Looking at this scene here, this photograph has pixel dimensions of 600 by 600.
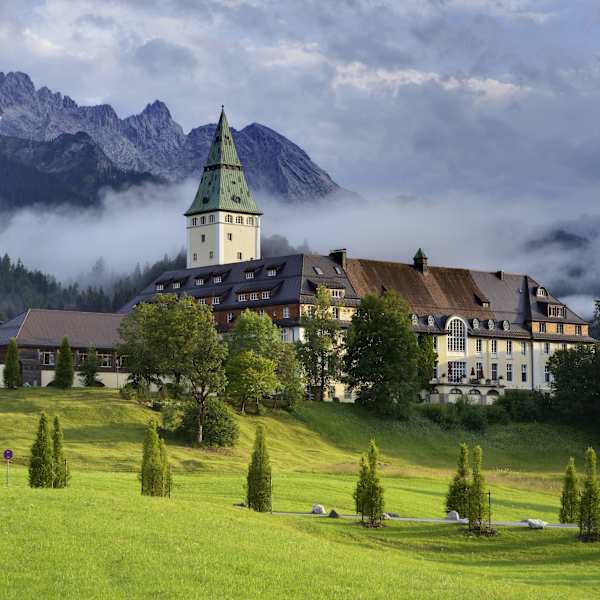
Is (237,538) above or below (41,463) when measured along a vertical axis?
below

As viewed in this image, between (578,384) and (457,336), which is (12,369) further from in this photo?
(578,384)

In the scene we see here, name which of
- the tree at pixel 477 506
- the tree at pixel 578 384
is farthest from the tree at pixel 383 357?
the tree at pixel 477 506

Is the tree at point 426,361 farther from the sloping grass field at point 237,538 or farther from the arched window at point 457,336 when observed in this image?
the sloping grass field at point 237,538

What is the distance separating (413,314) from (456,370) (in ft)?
28.8

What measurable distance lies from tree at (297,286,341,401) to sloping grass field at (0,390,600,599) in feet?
92.4

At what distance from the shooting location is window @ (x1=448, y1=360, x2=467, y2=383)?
14900cm

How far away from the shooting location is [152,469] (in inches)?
2281

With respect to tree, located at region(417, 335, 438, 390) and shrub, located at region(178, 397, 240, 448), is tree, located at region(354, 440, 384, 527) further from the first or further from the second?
tree, located at region(417, 335, 438, 390)

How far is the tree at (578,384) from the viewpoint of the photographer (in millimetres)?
134500

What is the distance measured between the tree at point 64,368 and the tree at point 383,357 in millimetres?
29387

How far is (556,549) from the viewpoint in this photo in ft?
185

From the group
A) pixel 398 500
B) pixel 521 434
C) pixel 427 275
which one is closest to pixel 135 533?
pixel 398 500

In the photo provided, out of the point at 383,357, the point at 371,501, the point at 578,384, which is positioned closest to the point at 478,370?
the point at 578,384

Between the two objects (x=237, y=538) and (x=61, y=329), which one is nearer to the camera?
(x=237, y=538)
